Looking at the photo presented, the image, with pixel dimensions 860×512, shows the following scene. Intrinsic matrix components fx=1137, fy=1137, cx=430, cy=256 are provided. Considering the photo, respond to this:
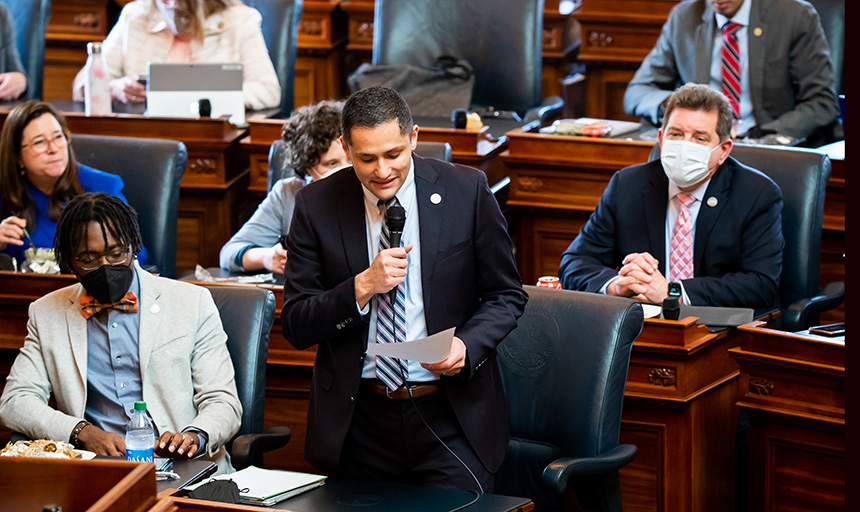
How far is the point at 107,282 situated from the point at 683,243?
1597 mm

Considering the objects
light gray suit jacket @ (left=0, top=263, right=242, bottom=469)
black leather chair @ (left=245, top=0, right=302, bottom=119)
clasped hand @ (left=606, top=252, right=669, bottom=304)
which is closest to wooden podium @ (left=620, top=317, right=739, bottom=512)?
clasped hand @ (left=606, top=252, right=669, bottom=304)

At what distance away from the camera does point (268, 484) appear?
6.89 ft

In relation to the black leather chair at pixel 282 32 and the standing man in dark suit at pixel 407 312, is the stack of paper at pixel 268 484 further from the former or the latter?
the black leather chair at pixel 282 32

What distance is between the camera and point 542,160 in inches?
159

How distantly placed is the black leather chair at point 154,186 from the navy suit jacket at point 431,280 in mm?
1397

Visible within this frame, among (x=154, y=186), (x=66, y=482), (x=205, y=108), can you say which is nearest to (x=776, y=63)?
(x=205, y=108)

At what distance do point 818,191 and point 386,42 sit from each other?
220 centimetres

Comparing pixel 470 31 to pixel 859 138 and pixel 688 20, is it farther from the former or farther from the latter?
pixel 859 138

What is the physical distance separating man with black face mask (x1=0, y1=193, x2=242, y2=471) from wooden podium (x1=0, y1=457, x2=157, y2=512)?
3.04 ft

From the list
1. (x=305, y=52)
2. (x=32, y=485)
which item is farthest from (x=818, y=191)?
(x=305, y=52)

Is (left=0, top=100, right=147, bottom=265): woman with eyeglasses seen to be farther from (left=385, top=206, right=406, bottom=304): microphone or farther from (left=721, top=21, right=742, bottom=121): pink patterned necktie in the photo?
(left=721, top=21, right=742, bottom=121): pink patterned necktie

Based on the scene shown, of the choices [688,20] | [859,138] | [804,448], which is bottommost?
[804,448]

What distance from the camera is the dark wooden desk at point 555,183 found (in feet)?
13.0

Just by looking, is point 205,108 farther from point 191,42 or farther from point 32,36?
point 32,36
